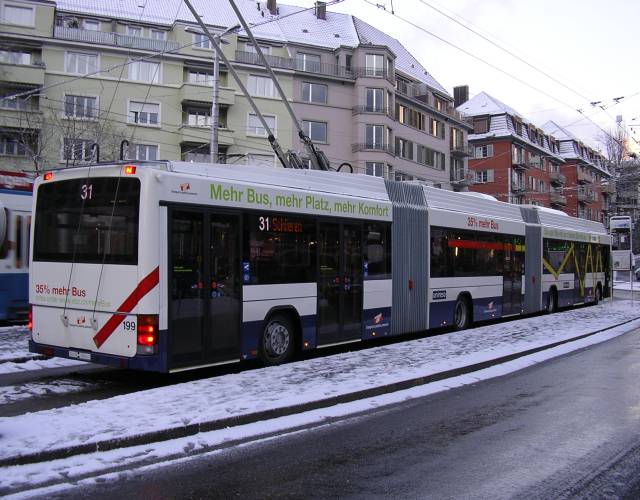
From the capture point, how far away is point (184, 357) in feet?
25.6

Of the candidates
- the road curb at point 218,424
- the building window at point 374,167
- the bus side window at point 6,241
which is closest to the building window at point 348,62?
the building window at point 374,167

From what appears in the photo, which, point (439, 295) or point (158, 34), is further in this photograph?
point (158, 34)

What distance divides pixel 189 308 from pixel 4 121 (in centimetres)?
2817

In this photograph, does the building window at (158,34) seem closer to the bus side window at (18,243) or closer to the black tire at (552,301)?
the bus side window at (18,243)

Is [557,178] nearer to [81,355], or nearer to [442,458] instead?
[81,355]

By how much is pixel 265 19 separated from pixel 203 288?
129 feet

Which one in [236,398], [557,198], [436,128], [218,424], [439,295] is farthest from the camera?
[557,198]

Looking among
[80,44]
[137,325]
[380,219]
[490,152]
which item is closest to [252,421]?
[137,325]

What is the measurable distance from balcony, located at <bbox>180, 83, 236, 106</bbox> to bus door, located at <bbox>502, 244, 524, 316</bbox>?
24.8 meters

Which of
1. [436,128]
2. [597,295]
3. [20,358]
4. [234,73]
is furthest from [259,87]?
[20,358]

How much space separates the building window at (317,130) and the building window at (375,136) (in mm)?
2997

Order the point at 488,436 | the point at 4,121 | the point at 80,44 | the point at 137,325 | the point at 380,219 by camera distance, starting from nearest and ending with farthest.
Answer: the point at 488,436 < the point at 137,325 < the point at 380,219 < the point at 4,121 < the point at 80,44

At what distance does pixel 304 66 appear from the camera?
141 feet

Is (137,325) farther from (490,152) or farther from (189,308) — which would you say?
(490,152)
